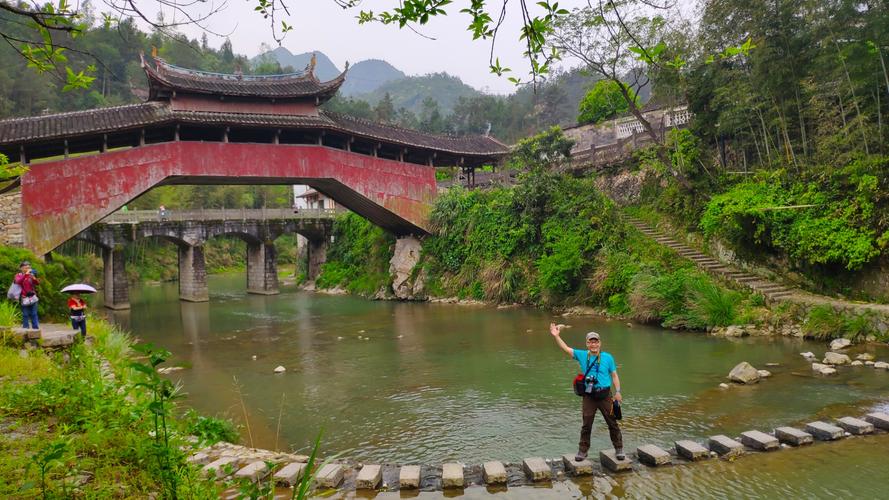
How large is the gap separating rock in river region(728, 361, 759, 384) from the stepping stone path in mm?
2680

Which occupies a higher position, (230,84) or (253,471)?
(230,84)

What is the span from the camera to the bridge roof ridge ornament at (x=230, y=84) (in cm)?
1818

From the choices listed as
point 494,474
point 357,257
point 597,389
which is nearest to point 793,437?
point 597,389

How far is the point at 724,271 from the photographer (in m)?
14.6

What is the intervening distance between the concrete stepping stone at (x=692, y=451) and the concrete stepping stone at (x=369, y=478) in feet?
9.76

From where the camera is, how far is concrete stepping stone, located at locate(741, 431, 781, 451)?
18.1 feet

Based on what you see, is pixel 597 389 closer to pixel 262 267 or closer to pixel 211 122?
pixel 211 122

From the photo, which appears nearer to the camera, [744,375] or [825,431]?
[825,431]

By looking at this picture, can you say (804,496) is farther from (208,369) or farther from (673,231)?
(673,231)

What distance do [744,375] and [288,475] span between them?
23.5 feet

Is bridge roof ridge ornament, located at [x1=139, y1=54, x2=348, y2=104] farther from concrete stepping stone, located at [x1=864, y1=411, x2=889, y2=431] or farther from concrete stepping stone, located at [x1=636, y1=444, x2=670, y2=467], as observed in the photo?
concrete stepping stone, located at [x1=864, y1=411, x2=889, y2=431]

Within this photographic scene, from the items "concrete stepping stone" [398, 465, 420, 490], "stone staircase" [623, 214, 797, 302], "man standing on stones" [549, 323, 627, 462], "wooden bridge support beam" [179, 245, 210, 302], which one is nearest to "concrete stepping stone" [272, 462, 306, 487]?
"concrete stepping stone" [398, 465, 420, 490]

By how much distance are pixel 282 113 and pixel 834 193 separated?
56.7 ft

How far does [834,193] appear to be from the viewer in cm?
1223
